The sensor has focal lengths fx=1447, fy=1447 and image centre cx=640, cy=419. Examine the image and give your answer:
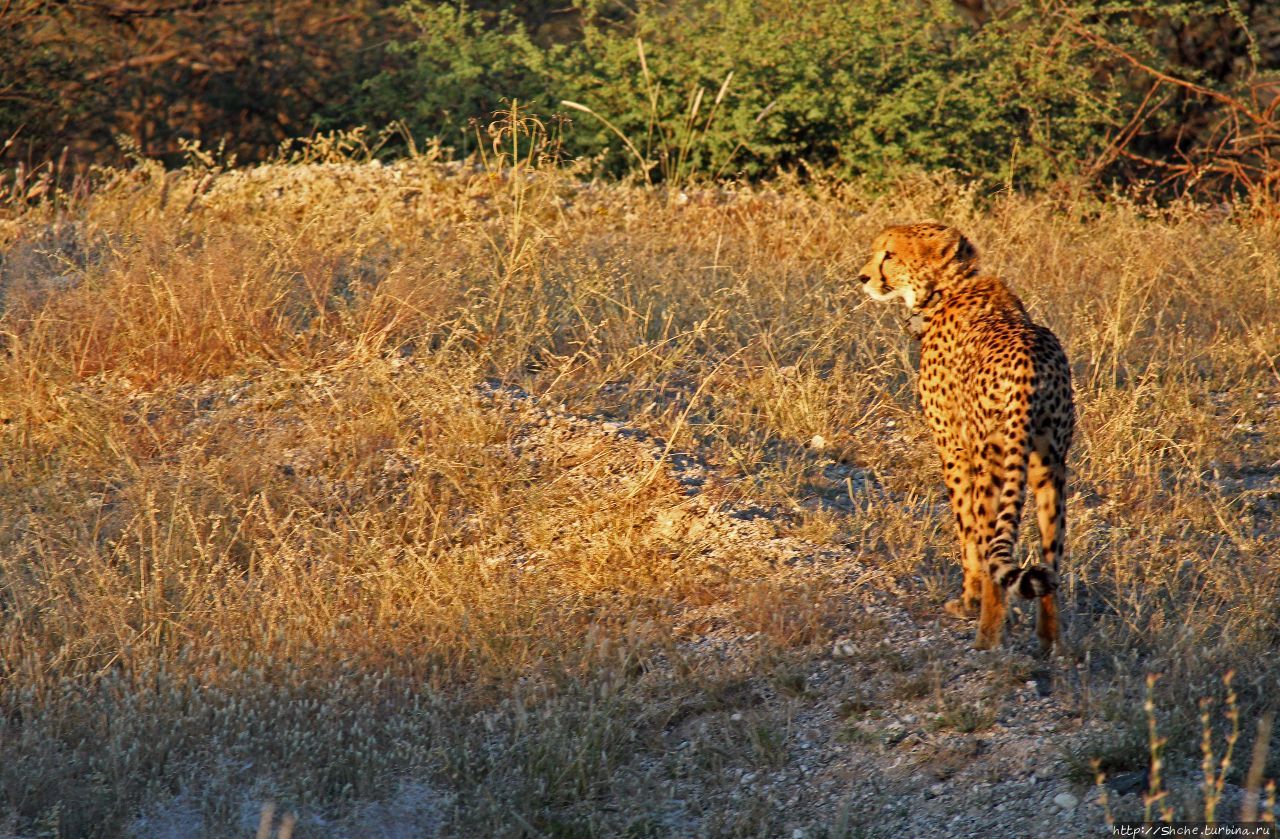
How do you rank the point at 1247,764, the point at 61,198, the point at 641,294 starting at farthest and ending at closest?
the point at 61,198 → the point at 641,294 → the point at 1247,764

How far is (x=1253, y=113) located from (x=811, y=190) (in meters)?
2.56

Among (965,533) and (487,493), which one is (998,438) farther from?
(487,493)

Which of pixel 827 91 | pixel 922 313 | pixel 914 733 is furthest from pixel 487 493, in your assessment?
pixel 827 91

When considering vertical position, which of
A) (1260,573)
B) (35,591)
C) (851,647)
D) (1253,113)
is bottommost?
(35,591)

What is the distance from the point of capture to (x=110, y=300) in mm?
5773

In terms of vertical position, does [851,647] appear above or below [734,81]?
below

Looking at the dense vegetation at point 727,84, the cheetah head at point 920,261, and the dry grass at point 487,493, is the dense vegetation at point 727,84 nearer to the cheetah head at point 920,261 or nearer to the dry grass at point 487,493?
the dry grass at point 487,493

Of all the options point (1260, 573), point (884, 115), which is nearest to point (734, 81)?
point (884, 115)

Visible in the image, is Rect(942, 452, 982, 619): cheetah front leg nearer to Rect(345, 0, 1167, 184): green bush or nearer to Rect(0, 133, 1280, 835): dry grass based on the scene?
Rect(0, 133, 1280, 835): dry grass

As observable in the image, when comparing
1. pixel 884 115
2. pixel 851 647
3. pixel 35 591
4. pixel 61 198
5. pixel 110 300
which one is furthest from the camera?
pixel 884 115

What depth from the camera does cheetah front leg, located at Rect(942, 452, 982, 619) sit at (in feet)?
13.3

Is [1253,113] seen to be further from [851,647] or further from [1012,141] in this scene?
[851,647]

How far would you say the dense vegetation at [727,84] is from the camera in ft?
29.2

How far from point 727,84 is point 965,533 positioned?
4624 millimetres
